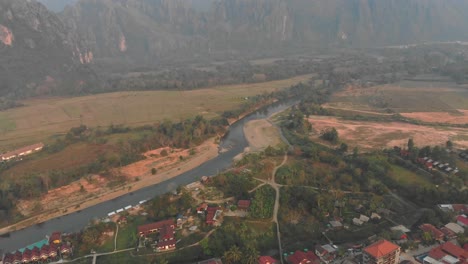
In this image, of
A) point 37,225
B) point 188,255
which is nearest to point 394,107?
point 188,255

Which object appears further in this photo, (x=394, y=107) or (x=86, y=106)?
(x=86, y=106)

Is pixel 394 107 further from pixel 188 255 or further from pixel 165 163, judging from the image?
pixel 188 255

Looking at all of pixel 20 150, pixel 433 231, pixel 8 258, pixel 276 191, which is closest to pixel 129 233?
pixel 8 258

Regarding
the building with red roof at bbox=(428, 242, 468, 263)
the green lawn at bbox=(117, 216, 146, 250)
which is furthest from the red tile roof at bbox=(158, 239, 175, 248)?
the building with red roof at bbox=(428, 242, 468, 263)

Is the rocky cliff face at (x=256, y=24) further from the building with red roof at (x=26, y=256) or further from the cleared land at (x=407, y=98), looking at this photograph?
the building with red roof at (x=26, y=256)

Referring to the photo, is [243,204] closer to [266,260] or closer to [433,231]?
[266,260]
